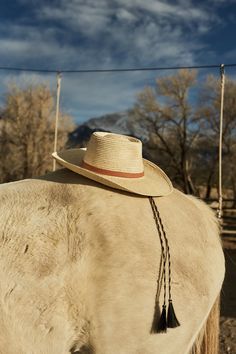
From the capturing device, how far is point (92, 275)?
1.57 metres

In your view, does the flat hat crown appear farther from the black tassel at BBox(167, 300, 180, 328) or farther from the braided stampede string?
the black tassel at BBox(167, 300, 180, 328)

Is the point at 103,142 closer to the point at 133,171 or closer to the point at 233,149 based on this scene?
the point at 133,171

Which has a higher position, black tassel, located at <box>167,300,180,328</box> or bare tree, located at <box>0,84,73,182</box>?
bare tree, located at <box>0,84,73,182</box>

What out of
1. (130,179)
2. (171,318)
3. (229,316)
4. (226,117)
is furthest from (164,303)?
(226,117)

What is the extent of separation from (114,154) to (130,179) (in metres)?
0.14

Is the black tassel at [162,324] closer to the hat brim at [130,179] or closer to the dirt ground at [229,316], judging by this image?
the hat brim at [130,179]

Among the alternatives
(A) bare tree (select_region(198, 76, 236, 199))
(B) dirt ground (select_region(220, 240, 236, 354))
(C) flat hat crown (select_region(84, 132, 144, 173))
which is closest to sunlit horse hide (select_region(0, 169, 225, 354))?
(C) flat hat crown (select_region(84, 132, 144, 173))

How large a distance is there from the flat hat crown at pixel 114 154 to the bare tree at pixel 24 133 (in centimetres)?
1978

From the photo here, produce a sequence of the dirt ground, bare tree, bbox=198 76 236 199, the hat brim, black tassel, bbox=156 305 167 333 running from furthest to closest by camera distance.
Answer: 1. bare tree, bbox=198 76 236 199
2. the dirt ground
3. the hat brim
4. black tassel, bbox=156 305 167 333

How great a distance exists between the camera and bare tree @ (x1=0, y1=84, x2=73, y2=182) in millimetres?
21547

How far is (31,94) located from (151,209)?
69.5 feet

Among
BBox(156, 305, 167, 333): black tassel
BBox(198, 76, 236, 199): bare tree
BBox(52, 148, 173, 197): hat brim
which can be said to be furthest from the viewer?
BBox(198, 76, 236, 199): bare tree

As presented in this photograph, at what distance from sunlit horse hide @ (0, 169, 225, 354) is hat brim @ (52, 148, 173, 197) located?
4 cm

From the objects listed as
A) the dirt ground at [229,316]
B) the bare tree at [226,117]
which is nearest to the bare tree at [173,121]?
the bare tree at [226,117]
